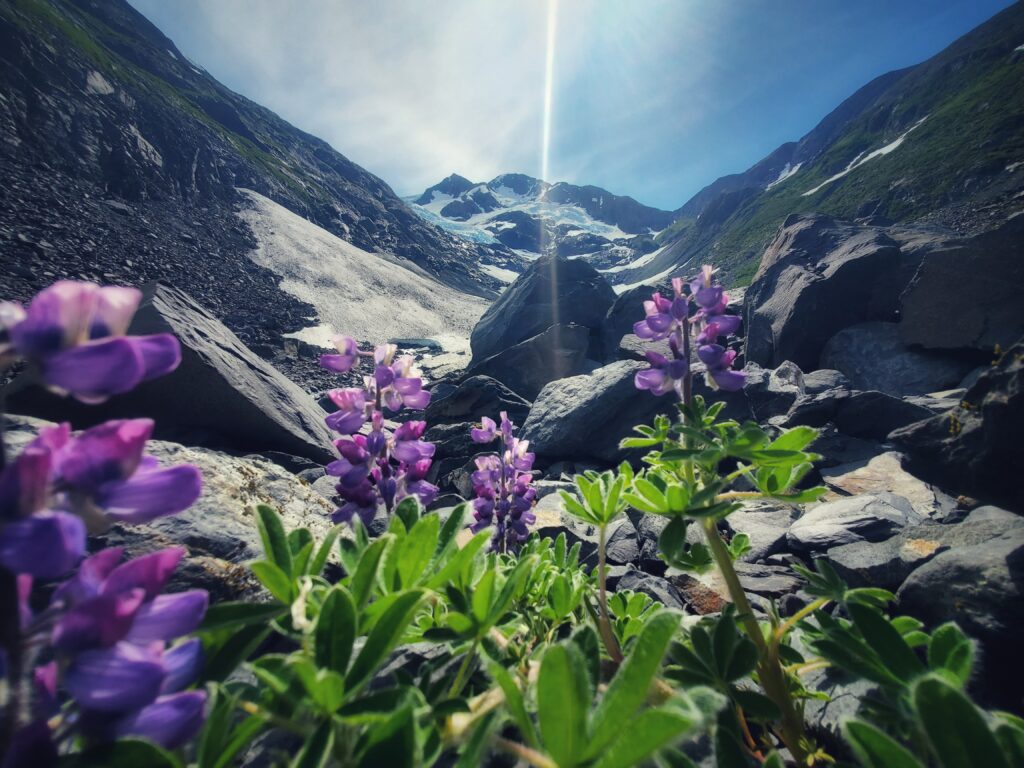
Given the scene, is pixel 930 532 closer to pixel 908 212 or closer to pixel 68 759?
pixel 68 759

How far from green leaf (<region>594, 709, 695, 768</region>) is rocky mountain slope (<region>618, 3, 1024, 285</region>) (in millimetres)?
29757

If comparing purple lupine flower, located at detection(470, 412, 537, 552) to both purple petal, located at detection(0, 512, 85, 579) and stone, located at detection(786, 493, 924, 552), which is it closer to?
stone, located at detection(786, 493, 924, 552)

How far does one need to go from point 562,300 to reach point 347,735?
20189 mm

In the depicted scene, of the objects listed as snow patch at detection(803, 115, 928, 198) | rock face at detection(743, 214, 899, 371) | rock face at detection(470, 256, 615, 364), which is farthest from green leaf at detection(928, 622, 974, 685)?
snow patch at detection(803, 115, 928, 198)

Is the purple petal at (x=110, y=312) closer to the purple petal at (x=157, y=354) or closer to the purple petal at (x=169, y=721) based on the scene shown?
the purple petal at (x=157, y=354)

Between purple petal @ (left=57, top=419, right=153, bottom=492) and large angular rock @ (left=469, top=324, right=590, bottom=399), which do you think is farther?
large angular rock @ (left=469, top=324, right=590, bottom=399)

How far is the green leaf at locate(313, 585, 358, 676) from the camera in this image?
2.79ft

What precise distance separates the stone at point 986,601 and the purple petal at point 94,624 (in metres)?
2.32

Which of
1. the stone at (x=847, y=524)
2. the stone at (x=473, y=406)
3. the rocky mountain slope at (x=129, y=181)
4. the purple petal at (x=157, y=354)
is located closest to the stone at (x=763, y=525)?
the stone at (x=847, y=524)

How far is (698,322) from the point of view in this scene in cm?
245

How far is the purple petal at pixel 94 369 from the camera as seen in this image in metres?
0.67

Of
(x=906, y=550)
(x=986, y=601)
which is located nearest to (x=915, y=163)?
(x=906, y=550)

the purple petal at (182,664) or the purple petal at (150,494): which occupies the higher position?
the purple petal at (150,494)

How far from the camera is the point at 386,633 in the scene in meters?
0.87
